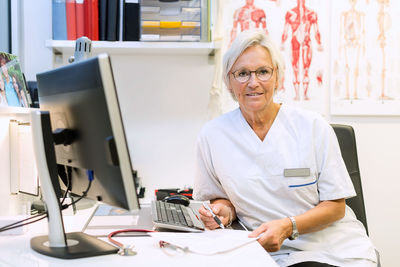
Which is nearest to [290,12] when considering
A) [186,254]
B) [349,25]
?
[349,25]

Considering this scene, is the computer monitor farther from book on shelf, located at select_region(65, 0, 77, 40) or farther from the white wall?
the white wall

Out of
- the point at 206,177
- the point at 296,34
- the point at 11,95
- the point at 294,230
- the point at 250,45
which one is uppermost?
the point at 296,34

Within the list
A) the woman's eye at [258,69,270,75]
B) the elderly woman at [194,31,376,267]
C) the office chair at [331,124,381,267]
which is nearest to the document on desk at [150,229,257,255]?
the elderly woman at [194,31,376,267]

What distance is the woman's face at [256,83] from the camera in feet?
4.85

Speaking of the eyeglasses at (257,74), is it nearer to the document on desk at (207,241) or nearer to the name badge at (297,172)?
the name badge at (297,172)

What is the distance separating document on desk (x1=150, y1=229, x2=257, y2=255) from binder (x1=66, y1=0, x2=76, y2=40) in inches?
56.8

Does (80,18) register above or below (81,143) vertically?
above

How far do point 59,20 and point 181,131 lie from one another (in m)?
0.91

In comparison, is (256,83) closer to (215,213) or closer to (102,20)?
(215,213)

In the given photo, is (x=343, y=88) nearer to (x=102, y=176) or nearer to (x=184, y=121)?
(x=184, y=121)

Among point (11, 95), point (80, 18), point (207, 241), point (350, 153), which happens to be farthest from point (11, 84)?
point (350, 153)

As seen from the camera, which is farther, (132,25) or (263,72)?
(132,25)

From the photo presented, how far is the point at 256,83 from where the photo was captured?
4.82ft

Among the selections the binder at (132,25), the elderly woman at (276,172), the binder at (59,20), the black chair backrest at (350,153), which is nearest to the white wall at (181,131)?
the binder at (132,25)
